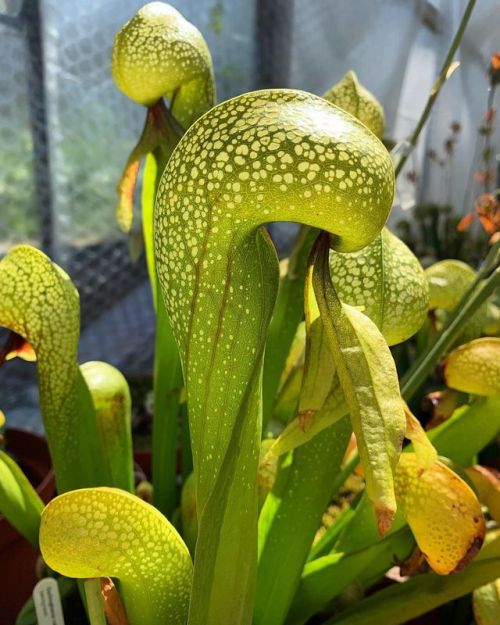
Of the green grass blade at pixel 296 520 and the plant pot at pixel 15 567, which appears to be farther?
the plant pot at pixel 15 567

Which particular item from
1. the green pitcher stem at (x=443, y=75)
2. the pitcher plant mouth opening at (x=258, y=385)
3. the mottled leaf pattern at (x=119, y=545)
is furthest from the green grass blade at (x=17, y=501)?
the green pitcher stem at (x=443, y=75)

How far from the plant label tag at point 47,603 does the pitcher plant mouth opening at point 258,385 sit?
3cm

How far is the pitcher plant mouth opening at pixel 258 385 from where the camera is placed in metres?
0.26

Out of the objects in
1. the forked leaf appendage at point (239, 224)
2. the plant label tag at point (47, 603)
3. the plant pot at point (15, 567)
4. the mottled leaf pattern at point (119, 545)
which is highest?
the forked leaf appendage at point (239, 224)

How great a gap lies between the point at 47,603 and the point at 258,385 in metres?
0.24

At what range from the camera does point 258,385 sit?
0.31 m

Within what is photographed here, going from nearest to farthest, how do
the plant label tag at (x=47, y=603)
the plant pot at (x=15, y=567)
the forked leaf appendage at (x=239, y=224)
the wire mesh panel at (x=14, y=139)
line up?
the forked leaf appendage at (x=239, y=224) → the plant label tag at (x=47, y=603) → the plant pot at (x=15, y=567) → the wire mesh panel at (x=14, y=139)

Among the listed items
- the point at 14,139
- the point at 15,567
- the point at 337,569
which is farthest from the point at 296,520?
the point at 14,139

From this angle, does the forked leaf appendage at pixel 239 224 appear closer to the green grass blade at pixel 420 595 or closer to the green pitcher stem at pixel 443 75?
the green grass blade at pixel 420 595

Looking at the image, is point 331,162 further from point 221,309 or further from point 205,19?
point 205,19

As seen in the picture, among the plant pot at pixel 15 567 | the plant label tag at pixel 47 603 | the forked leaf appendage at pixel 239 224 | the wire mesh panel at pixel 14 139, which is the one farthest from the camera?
the wire mesh panel at pixel 14 139

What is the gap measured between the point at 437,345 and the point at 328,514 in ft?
1.22

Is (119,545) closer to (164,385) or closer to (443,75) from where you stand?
(164,385)

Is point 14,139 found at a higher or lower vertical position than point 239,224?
lower
